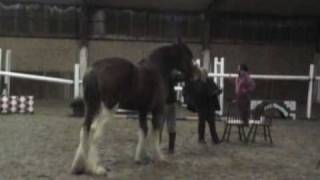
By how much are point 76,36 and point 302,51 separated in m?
10.1

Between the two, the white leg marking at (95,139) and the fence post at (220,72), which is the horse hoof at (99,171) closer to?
the white leg marking at (95,139)

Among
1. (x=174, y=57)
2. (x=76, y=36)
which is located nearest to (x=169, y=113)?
(x=174, y=57)

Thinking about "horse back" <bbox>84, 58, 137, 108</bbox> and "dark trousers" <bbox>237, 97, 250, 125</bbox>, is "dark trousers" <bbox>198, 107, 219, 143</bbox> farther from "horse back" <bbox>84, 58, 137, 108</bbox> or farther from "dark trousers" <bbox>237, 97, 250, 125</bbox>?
"horse back" <bbox>84, 58, 137, 108</bbox>

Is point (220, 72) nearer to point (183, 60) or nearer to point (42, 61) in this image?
point (183, 60)

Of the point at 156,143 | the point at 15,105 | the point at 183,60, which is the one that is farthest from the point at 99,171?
the point at 15,105

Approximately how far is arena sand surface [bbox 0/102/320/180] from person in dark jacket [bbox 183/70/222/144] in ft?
1.58

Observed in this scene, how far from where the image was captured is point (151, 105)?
9.48 metres

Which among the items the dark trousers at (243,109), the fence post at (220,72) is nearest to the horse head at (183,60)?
the dark trousers at (243,109)

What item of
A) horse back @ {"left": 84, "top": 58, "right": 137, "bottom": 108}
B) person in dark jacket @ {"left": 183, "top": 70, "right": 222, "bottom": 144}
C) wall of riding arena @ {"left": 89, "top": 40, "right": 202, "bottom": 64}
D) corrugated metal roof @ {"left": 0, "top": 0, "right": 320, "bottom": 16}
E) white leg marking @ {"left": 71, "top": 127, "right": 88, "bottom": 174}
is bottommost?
white leg marking @ {"left": 71, "top": 127, "right": 88, "bottom": 174}

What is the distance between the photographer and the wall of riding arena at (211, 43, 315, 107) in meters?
28.1

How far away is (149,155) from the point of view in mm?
10148

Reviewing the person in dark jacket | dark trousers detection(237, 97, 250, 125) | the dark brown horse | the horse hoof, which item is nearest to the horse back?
the dark brown horse

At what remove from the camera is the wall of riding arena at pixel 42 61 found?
87.8 ft

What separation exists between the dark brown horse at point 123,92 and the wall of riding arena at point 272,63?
17977 millimetres
